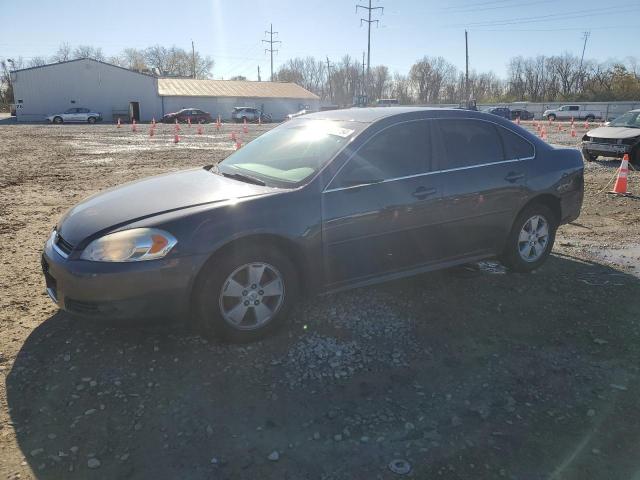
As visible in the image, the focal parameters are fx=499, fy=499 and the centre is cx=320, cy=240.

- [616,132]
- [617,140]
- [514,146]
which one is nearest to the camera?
[514,146]

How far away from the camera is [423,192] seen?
424 cm

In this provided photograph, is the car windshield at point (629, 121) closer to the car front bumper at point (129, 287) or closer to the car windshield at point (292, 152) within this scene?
the car windshield at point (292, 152)

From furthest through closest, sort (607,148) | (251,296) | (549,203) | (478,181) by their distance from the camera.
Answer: (607,148) → (549,203) → (478,181) → (251,296)

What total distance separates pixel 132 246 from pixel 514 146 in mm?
3761

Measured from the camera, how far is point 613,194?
9.67 meters

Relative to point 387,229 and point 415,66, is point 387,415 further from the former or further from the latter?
point 415,66

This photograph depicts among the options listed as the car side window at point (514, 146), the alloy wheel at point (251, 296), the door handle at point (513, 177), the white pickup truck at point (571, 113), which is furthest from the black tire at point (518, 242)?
the white pickup truck at point (571, 113)

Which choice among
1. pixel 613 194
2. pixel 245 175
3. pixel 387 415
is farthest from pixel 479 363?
pixel 613 194

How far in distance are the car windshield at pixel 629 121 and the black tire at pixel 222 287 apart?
1421 cm

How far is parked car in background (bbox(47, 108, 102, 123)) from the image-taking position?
1710 inches

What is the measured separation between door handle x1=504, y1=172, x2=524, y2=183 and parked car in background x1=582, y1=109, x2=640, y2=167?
1053 centimetres

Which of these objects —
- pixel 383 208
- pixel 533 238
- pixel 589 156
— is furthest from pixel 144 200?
pixel 589 156

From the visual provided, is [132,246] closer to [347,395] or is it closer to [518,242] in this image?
[347,395]

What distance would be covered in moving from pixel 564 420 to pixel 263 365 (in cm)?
189
